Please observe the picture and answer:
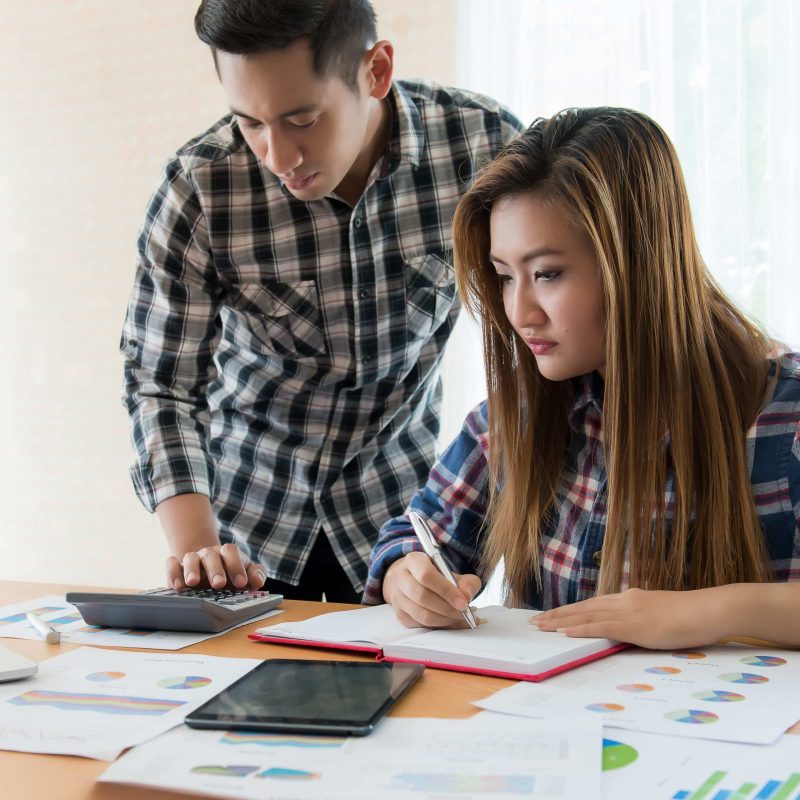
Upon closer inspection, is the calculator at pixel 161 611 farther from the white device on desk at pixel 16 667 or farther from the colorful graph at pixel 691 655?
the colorful graph at pixel 691 655

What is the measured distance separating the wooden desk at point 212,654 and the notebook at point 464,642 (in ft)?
0.04

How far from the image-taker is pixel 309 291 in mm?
1640

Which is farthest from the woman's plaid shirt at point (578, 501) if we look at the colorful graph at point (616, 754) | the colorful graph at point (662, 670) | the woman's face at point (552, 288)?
the colorful graph at point (616, 754)

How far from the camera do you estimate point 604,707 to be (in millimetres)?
793

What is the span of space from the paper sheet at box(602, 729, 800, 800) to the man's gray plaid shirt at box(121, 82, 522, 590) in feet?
3.24

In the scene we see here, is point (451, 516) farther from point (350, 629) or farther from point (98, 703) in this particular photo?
point (98, 703)

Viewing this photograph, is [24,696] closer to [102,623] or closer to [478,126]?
[102,623]

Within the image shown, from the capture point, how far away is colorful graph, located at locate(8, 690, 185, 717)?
82 centimetres

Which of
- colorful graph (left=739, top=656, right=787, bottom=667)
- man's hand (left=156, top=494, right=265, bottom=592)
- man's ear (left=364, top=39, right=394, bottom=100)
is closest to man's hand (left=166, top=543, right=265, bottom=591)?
man's hand (left=156, top=494, right=265, bottom=592)

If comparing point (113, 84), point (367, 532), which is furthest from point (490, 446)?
point (113, 84)

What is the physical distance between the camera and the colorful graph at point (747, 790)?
61cm

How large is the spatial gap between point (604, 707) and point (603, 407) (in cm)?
52

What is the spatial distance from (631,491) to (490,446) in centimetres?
24

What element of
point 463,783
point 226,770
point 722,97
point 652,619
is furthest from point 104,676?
point 722,97
